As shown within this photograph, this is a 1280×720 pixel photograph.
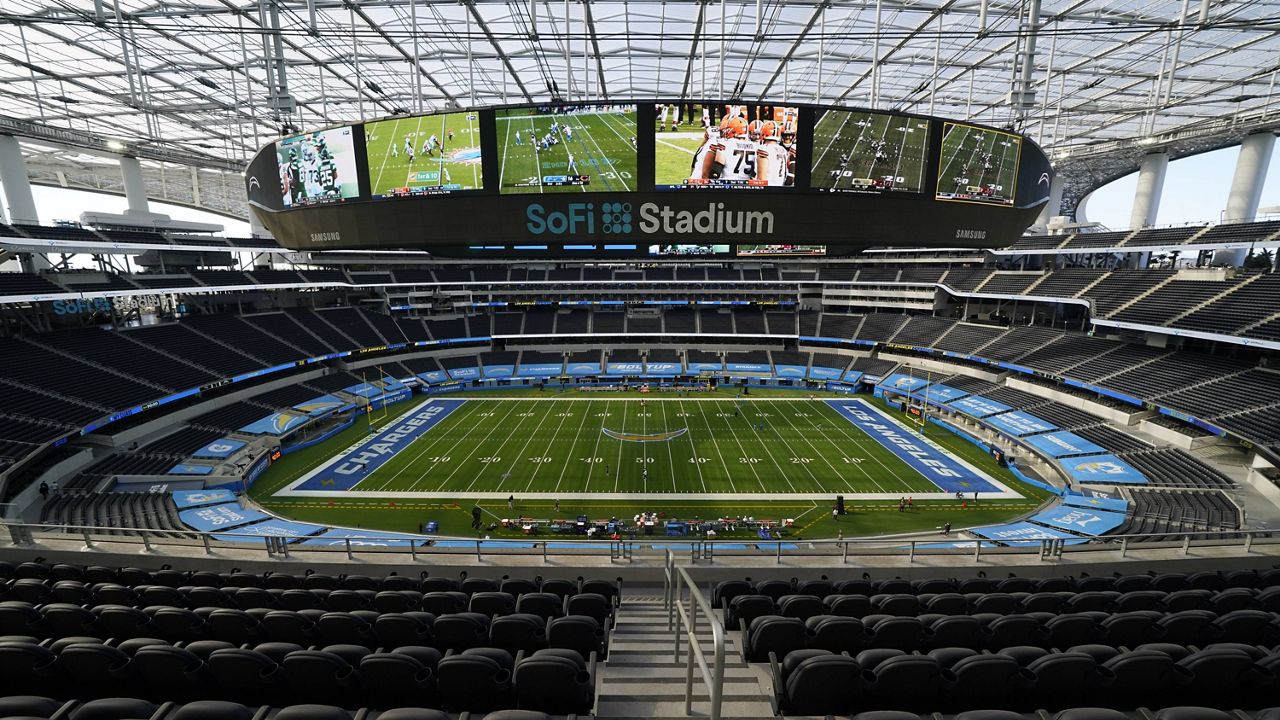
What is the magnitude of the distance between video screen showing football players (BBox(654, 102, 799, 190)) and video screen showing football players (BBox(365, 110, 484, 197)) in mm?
2442

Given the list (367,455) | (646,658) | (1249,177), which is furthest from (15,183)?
(1249,177)

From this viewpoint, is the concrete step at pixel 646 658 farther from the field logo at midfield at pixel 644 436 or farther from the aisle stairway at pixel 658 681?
the field logo at midfield at pixel 644 436

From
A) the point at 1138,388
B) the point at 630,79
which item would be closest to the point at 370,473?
the point at 630,79

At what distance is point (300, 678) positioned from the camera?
176 inches

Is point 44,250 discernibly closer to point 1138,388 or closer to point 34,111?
point 34,111

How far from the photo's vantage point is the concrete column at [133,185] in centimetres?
3656

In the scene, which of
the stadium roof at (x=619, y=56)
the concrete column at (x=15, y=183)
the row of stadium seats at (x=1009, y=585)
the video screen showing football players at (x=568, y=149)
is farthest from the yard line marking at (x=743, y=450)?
the concrete column at (x=15, y=183)

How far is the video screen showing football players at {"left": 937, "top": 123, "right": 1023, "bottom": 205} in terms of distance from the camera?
697 cm

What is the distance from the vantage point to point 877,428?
3797 cm

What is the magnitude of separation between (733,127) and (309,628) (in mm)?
7877

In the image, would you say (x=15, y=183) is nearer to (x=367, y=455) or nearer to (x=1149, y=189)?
(x=367, y=455)

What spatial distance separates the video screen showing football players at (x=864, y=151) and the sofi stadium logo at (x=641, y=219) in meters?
1.01

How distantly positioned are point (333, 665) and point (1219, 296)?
155 feet

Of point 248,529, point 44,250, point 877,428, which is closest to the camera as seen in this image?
point 248,529
